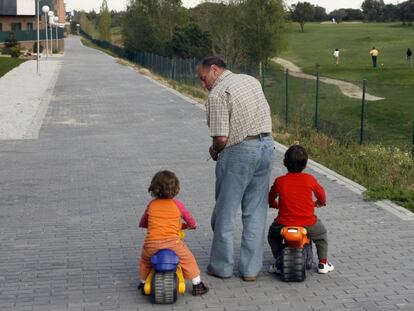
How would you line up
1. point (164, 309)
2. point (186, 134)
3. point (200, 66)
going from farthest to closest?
point (186, 134) → point (200, 66) → point (164, 309)

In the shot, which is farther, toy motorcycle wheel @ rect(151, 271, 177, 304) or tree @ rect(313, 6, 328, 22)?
tree @ rect(313, 6, 328, 22)

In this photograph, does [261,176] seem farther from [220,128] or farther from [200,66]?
[200,66]

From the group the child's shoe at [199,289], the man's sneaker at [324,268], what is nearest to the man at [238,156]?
the child's shoe at [199,289]

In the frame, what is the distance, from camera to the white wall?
3136 inches

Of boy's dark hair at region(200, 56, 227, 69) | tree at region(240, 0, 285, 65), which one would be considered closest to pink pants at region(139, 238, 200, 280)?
boy's dark hair at region(200, 56, 227, 69)

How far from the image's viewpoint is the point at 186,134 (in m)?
16.3

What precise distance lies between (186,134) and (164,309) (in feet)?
34.4

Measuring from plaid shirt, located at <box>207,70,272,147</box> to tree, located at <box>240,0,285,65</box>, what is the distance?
166ft

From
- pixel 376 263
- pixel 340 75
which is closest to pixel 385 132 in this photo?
pixel 376 263

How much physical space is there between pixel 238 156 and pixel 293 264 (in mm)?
941

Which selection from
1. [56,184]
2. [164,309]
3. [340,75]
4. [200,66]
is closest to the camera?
[164,309]

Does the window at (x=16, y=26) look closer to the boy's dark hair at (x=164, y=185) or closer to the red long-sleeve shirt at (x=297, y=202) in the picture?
the red long-sleeve shirt at (x=297, y=202)

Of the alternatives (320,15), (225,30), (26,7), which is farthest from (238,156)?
(320,15)

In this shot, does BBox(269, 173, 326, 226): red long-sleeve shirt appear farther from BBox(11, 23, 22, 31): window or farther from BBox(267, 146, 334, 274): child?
BBox(11, 23, 22, 31): window
